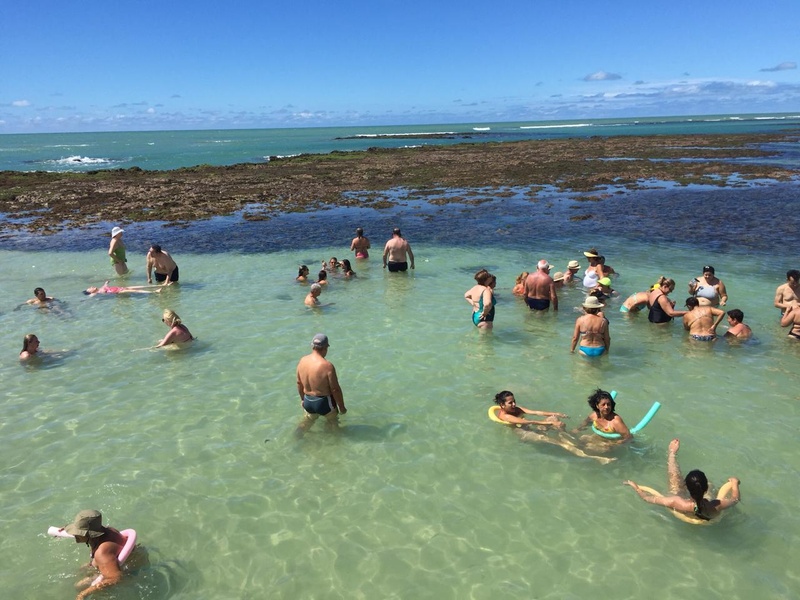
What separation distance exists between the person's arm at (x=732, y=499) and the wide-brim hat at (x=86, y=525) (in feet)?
22.7

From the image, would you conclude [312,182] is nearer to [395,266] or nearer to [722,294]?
[395,266]

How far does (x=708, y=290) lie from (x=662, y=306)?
1.00 m

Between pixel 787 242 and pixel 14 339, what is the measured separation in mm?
25249

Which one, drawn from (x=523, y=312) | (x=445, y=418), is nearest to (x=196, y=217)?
Result: (x=523, y=312)

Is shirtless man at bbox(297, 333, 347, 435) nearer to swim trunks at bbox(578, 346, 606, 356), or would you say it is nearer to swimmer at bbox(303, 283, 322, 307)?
swim trunks at bbox(578, 346, 606, 356)

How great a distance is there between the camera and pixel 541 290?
13.0m

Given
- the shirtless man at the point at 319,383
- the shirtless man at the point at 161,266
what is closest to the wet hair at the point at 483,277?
the shirtless man at the point at 319,383

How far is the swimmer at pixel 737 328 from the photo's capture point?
11.1m

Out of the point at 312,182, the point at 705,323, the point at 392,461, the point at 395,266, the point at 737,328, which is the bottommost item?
the point at 392,461

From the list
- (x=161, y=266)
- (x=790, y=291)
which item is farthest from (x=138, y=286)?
(x=790, y=291)

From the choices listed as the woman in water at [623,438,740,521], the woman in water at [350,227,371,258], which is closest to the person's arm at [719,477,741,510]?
the woman in water at [623,438,740,521]

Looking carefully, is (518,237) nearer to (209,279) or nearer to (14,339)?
(209,279)

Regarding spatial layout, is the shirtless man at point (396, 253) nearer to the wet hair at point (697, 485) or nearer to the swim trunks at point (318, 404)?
the swim trunks at point (318, 404)

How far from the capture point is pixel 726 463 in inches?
285
